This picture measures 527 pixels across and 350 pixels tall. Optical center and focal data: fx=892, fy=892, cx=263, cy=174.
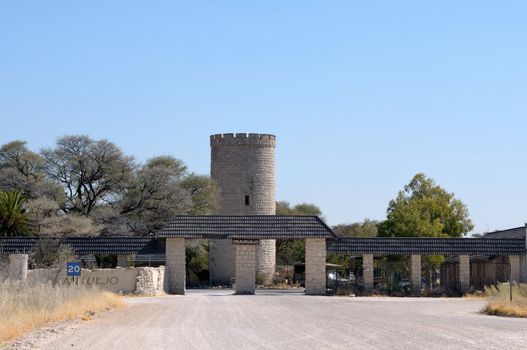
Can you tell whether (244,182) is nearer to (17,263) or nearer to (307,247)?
(307,247)

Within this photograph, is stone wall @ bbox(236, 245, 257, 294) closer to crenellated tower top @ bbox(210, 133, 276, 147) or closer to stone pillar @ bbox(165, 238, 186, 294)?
stone pillar @ bbox(165, 238, 186, 294)

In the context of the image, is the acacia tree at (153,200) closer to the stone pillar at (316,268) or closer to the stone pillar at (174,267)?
the stone pillar at (174,267)

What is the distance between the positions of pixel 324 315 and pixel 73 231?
3147 cm

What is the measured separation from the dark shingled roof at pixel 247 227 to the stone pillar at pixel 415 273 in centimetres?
436

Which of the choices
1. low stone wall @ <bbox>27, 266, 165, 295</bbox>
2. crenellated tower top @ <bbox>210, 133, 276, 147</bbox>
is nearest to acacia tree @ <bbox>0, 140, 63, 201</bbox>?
crenellated tower top @ <bbox>210, 133, 276, 147</bbox>

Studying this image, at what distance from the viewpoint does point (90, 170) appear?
62344 mm

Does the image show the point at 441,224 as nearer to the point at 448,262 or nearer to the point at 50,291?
the point at 448,262

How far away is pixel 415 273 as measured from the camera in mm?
46438

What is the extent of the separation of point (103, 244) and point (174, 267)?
3.86m

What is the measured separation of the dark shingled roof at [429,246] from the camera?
150ft

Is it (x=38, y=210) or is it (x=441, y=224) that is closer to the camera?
(x=38, y=210)

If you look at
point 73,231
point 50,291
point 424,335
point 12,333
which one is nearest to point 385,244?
point 73,231

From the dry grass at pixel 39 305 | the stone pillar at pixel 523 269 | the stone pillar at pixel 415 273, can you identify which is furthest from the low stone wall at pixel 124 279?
the stone pillar at pixel 523 269

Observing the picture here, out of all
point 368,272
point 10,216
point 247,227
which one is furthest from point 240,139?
point 368,272
